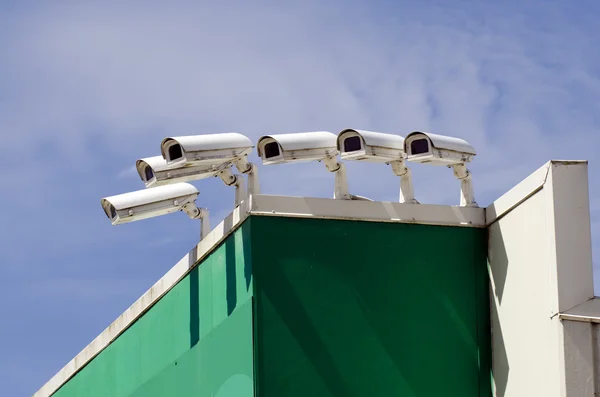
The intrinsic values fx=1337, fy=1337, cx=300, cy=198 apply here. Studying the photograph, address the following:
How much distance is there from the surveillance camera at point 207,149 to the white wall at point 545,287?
2759mm

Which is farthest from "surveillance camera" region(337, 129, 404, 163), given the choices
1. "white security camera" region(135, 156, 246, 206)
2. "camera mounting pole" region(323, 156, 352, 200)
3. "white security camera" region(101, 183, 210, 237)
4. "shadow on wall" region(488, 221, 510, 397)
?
"white security camera" region(101, 183, 210, 237)

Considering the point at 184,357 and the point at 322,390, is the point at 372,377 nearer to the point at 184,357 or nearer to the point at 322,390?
the point at 322,390

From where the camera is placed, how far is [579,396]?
39.5 feet

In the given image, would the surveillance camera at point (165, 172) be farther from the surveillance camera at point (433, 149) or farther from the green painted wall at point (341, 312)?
the surveillance camera at point (433, 149)

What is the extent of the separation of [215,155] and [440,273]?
2.55m

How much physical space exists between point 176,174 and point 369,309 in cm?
243

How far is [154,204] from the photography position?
14945mm

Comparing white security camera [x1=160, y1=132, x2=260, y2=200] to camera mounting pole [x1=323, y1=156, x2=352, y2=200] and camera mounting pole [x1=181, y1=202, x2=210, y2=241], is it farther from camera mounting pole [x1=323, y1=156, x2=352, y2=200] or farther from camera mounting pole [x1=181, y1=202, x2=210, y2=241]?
camera mounting pole [x1=181, y1=202, x2=210, y2=241]

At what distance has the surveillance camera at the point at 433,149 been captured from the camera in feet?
43.6

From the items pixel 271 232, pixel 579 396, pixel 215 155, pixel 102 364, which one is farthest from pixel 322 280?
pixel 102 364

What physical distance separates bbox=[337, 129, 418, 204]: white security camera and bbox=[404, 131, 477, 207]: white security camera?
0.44ft

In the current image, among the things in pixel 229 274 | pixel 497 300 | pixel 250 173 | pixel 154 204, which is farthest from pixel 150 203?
pixel 497 300

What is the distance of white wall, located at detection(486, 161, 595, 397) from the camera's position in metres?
12.1

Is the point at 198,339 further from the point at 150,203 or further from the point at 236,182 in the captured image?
the point at 150,203
